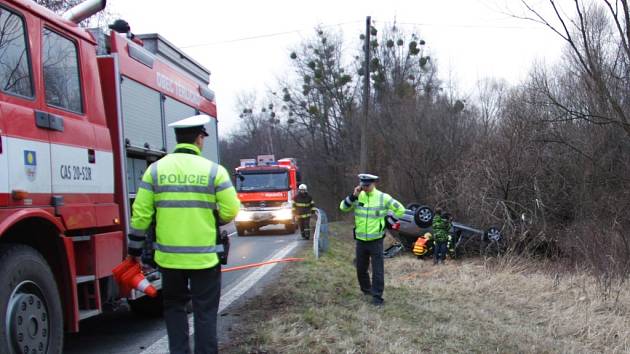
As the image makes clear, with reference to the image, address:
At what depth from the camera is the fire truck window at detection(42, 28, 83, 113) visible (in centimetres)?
414

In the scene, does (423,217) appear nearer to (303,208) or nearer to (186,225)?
(303,208)

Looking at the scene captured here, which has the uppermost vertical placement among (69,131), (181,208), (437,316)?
(69,131)

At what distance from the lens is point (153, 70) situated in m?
6.09

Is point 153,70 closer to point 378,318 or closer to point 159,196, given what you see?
point 159,196

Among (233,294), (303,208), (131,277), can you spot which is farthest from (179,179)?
(303,208)

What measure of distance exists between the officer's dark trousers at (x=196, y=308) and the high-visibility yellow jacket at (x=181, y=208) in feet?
0.41

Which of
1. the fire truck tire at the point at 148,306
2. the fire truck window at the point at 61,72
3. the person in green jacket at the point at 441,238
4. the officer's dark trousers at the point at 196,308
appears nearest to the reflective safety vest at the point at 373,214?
the fire truck tire at the point at 148,306

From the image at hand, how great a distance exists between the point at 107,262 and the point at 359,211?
145 inches

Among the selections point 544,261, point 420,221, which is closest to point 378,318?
point 544,261

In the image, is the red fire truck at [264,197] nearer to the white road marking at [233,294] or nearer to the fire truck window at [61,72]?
the white road marking at [233,294]

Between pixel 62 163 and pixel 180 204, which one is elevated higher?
pixel 62 163

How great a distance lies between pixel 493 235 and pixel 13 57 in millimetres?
13008

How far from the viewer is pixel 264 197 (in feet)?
65.6

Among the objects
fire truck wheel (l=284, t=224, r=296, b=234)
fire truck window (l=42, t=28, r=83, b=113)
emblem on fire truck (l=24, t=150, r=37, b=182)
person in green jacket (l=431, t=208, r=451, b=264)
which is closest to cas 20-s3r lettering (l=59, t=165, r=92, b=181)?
emblem on fire truck (l=24, t=150, r=37, b=182)
